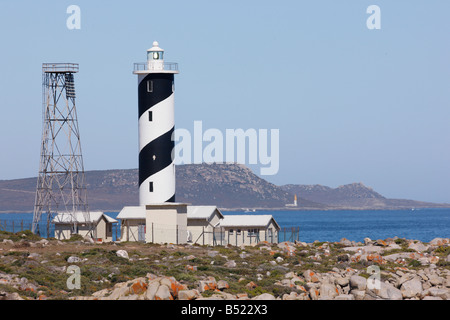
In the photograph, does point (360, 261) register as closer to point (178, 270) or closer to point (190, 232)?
point (178, 270)

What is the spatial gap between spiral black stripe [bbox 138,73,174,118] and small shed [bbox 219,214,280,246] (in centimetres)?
944

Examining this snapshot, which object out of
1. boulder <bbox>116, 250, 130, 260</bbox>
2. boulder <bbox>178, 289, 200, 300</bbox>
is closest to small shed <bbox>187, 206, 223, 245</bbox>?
boulder <bbox>116, 250, 130, 260</bbox>

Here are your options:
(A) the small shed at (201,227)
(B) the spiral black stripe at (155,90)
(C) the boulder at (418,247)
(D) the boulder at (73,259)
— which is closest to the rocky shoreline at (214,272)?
(D) the boulder at (73,259)

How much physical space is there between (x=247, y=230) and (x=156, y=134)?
32.4 feet

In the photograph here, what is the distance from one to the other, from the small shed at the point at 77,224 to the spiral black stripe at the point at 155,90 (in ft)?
28.5

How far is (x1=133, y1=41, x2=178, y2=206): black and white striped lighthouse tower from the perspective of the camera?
4516cm

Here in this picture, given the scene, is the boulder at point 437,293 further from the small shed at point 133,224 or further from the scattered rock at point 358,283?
the small shed at point 133,224

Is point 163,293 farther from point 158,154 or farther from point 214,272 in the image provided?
point 158,154

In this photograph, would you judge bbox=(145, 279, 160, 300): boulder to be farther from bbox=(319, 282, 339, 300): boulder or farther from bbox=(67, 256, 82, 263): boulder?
bbox=(67, 256, 82, 263): boulder

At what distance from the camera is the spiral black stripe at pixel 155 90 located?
1790 inches

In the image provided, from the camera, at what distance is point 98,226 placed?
51344 millimetres

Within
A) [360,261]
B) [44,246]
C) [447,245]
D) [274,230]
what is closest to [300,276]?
[360,261]
